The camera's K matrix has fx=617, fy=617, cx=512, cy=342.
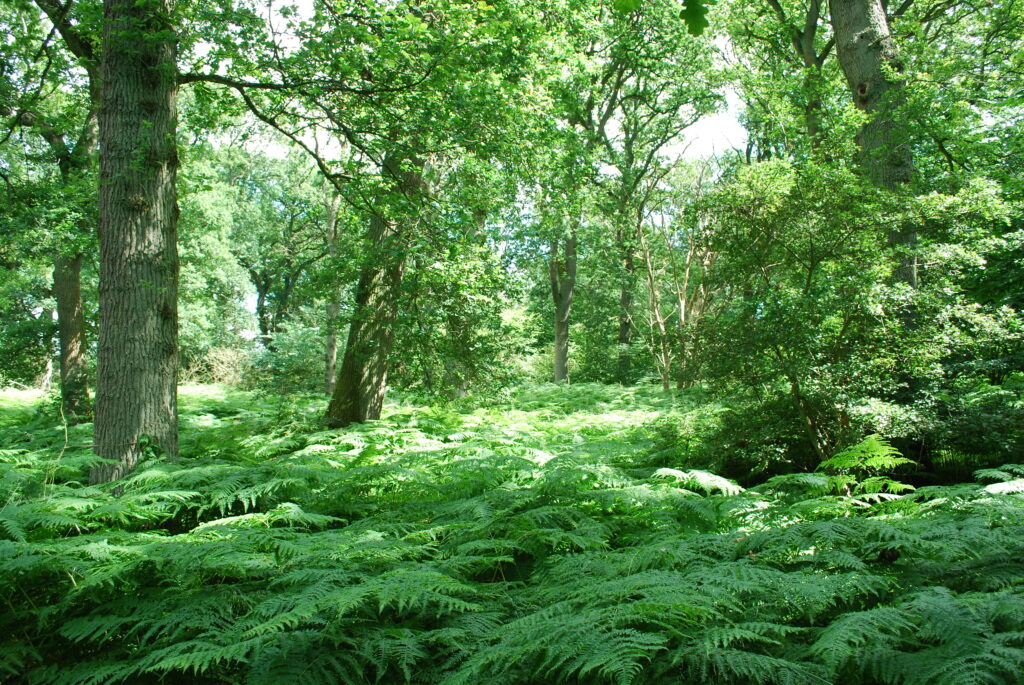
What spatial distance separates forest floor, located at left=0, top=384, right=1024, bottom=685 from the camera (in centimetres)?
196

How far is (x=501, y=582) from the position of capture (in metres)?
3.08

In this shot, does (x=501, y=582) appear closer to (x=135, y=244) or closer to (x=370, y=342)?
(x=135, y=244)

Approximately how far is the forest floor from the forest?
0.02 m

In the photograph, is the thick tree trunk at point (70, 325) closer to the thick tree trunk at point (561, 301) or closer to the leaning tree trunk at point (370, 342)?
the leaning tree trunk at point (370, 342)

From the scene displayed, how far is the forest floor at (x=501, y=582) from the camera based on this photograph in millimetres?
1962

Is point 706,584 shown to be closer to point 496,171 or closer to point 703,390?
point 703,390

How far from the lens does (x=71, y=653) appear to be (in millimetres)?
2592

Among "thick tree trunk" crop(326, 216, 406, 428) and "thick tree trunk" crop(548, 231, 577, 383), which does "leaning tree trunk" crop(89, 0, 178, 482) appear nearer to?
"thick tree trunk" crop(326, 216, 406, 428)

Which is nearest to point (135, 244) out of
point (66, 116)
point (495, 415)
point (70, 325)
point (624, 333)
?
point (66, 116)

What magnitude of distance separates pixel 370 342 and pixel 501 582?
6.02 metres

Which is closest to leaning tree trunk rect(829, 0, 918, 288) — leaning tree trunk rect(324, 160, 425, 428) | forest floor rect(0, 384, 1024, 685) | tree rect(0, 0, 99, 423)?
forest floor rect(0, 384, 1024, 685)

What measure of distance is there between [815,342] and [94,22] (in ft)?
26.2

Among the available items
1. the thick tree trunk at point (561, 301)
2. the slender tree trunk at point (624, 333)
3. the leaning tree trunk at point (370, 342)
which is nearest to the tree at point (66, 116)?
the leaning tree trunk at point (370, 342)

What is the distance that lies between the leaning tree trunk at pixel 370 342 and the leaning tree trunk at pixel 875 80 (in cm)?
650
